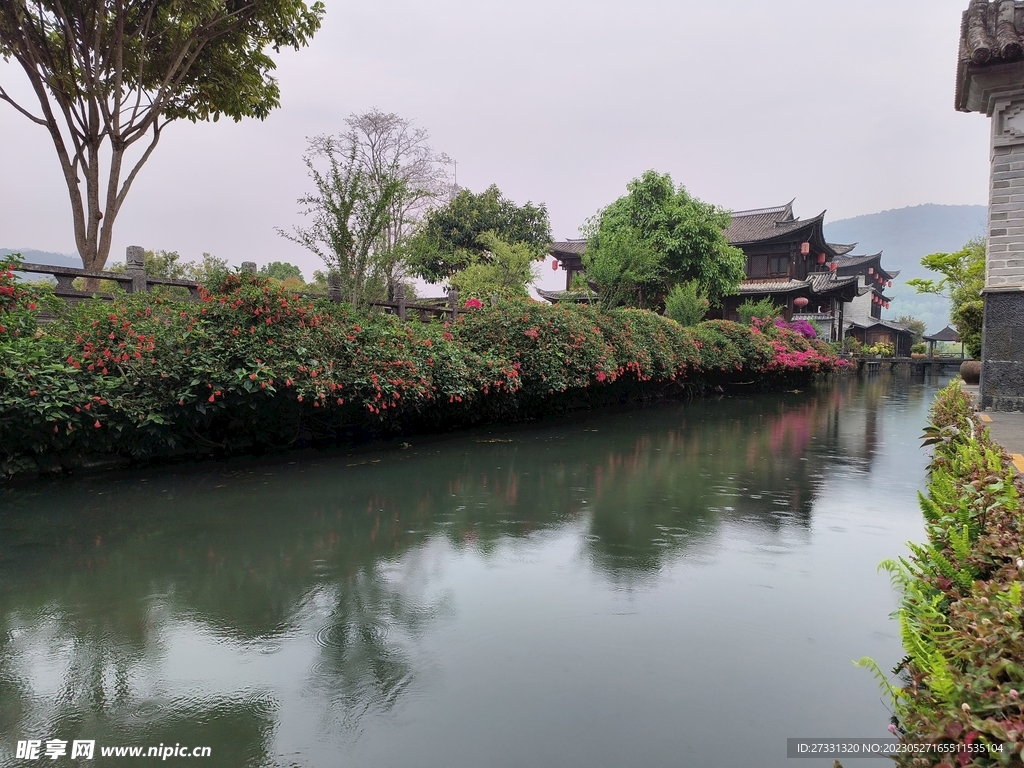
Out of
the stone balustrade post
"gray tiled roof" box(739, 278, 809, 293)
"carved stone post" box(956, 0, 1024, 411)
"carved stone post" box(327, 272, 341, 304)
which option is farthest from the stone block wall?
"gray tiled roof" box(739, 278, 809, 293)

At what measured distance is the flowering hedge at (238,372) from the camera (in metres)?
6.20

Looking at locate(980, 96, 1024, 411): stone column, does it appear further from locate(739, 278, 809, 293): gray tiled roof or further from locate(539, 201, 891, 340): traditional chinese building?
locate(739, 278, 809, 293): gray tiled roof

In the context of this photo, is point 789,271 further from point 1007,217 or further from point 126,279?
point 126,279

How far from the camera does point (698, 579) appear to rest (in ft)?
12.9

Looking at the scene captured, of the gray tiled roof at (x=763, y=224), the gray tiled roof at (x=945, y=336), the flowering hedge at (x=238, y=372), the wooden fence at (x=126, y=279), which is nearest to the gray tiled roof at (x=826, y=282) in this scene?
the gray tiled roof at (x=763, y=224)

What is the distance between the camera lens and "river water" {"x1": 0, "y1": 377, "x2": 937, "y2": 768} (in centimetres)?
245

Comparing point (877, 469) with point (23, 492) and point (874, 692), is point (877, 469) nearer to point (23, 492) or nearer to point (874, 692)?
point (874, 692)

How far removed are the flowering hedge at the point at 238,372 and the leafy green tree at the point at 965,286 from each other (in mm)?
8869

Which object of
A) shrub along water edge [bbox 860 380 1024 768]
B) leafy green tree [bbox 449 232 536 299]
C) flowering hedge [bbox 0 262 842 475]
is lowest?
A: shrub along water edge [bbox 860 380 1024 768]

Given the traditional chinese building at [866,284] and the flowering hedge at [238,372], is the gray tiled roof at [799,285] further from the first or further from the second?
the flowering hedge at [238,372]

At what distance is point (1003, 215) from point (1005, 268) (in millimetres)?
676

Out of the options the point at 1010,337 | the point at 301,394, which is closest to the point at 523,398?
the point at 301,394

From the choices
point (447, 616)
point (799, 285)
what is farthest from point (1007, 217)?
point (799, 285)

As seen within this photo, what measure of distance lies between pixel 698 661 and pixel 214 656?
6.84 feet
